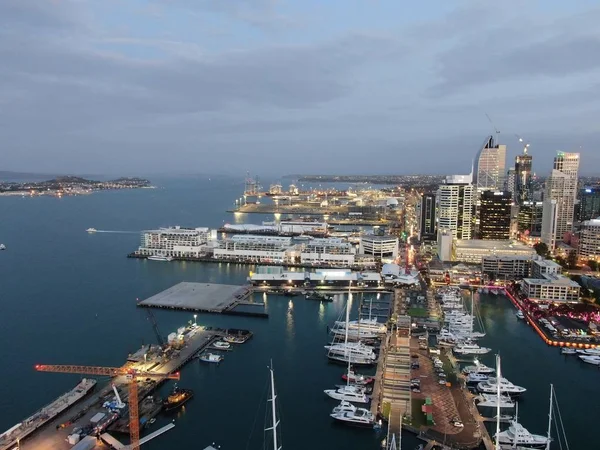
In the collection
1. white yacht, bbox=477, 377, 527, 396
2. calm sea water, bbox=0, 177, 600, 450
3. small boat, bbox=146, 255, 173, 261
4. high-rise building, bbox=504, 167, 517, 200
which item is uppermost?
high-rise building, bbox=504, 167, 517, 200

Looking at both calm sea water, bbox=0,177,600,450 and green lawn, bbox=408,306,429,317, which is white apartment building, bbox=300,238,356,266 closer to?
calm sea water, bbox=0,177,600,450

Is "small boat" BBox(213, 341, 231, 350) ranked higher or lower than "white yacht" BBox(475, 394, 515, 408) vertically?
higher

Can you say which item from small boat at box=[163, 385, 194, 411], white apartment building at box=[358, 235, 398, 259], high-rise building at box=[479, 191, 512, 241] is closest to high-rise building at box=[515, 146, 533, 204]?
high-rise building at box=[479, 191, 512, 241]

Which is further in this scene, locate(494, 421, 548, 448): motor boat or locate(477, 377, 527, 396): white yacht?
locate(477, 377, 527, 396): white yacht

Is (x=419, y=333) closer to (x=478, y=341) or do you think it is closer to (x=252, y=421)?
(x=478, y=341)

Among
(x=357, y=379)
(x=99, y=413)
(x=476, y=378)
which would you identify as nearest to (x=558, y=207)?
(x=476, y=378)

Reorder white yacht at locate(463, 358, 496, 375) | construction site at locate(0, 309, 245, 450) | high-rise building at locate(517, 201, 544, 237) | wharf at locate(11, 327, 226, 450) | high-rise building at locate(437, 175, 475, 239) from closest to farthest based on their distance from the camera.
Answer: construction site at locate(0, 309, 245, 450) < wharf at locate(11, 327, 226, 450) < white yacht at locate(463, 358, 496, 375) < high-rise building at locate(437, 175, 475, 239) < high-rise building at locate(517, 201, 544, 237)

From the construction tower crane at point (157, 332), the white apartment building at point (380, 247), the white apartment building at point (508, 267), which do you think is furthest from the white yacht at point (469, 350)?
the white apartment building at point (380, 247)
